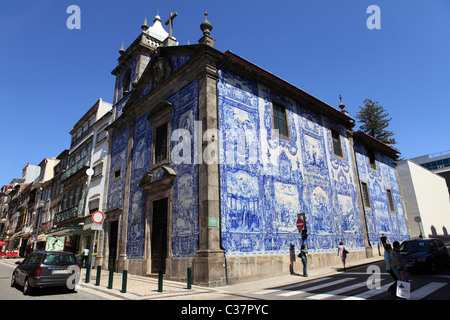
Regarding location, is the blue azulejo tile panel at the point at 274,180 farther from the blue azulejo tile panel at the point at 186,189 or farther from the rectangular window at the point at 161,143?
the rectangular window at the point at 161,143

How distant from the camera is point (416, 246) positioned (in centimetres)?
1069

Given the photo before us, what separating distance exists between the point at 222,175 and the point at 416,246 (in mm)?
7775

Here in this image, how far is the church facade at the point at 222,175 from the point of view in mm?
10836

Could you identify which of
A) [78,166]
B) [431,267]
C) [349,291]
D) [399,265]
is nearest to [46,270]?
[349,291]

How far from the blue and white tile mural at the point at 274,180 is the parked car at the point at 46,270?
5.07 metres

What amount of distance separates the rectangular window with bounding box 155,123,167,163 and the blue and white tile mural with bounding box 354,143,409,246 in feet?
44.7

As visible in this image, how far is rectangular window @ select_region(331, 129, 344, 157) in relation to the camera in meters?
18.3

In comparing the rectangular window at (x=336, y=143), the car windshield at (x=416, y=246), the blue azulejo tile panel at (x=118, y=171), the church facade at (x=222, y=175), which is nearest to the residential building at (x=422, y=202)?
the church facade at (x=222, y=175)

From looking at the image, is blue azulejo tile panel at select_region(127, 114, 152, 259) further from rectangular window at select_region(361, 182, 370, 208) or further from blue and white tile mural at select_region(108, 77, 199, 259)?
rectangular window at select_region(361, 182, 370, 208)

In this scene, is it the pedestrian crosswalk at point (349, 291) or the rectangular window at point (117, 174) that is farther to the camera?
the rectangular window at point (117, 174)
